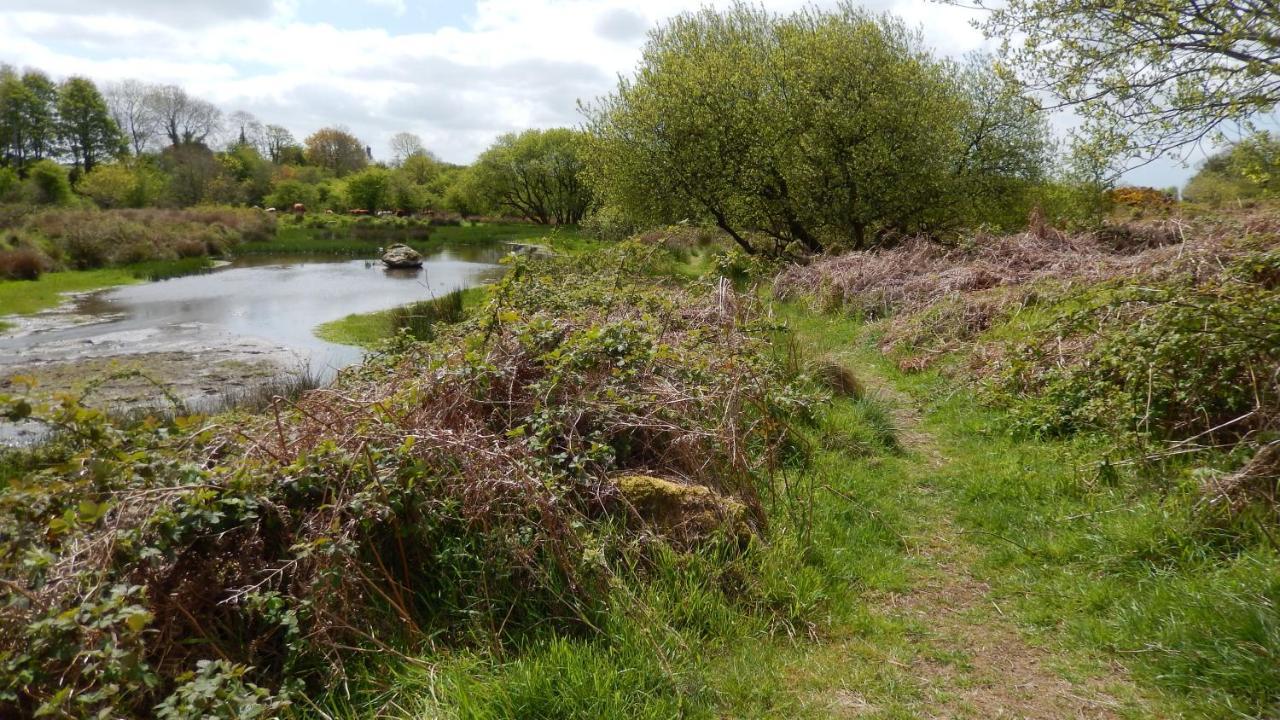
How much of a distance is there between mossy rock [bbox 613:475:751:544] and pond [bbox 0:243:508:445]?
557 cm

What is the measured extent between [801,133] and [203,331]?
1585 centimetres

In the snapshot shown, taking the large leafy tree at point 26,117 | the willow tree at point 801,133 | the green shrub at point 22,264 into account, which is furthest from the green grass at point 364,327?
the large leafy tree at point 26,117

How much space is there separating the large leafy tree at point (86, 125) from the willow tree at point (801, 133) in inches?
2503

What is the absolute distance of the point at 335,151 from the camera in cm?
9994

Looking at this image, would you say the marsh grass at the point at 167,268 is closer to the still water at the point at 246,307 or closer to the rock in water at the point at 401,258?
the still water at the point at 246,307

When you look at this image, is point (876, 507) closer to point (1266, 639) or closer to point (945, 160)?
point (1266, 639)

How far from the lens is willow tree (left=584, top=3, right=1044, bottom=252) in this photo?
57.6 feet

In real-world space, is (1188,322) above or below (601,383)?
above

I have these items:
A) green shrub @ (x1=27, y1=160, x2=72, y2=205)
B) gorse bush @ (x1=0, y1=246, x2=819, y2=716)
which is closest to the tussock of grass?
gorse bush @ (x1=0, y1=246, x2=819, y2=716)

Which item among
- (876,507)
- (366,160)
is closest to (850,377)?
(876,507)

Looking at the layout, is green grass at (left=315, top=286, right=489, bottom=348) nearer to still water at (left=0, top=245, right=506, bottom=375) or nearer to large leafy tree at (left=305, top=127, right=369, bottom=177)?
still water at (left=0, top=245, right=506, bottom=375)

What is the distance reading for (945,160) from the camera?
1833 cm

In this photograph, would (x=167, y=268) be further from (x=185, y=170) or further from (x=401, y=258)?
(x=185, y=170)

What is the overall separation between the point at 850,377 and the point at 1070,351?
6.88 feet
